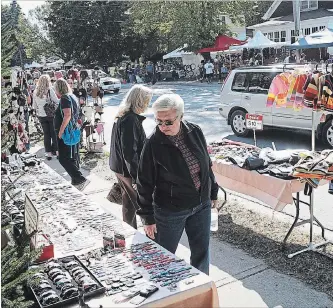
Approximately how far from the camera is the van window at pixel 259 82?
10.5m

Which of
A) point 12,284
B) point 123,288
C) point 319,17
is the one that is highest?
point 319,17

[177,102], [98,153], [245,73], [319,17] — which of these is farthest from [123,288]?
[319,17]

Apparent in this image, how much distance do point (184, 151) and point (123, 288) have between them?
1105 millimetres

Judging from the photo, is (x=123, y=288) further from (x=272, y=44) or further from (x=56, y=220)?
(x=272, y=44)

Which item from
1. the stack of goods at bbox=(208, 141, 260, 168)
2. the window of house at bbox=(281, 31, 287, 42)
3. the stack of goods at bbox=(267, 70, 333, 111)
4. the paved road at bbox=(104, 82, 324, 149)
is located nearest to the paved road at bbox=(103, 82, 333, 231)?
the paved road at bbox=(104, 82, 324, 149)

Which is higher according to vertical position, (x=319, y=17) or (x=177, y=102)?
(x=319, y=17)

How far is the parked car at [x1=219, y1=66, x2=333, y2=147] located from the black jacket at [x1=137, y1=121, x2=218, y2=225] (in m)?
6.82

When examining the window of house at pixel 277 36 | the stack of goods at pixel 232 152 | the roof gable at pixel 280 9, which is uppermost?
the roof gable at pixel 280 9

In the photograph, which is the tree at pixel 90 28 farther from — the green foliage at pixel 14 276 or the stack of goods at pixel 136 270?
the green foliage at pixel 14 276

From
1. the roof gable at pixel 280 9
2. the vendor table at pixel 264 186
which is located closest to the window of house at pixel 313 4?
the roof gable at pixel 280 9

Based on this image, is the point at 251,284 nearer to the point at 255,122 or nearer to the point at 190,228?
the point at 190,228

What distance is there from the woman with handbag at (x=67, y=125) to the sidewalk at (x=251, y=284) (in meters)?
2.68

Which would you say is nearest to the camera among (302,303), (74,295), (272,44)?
(74,295)

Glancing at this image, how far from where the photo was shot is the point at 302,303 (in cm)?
386
